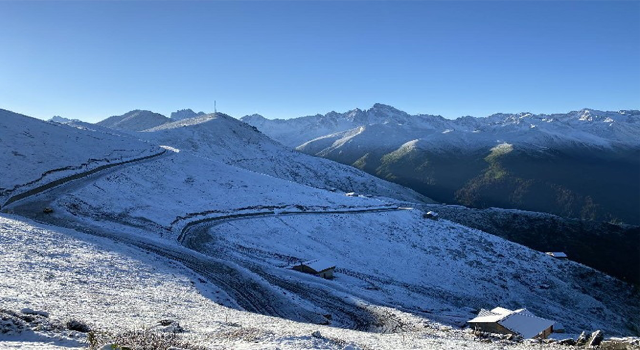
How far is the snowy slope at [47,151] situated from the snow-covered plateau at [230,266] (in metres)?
0.50

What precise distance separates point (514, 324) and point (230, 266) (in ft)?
93.6

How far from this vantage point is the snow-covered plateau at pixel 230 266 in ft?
67.8

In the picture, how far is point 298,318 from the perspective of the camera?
109 feet

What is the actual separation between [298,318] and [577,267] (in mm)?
71572

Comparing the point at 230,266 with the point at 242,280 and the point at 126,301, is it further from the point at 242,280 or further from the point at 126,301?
the point at 126,301

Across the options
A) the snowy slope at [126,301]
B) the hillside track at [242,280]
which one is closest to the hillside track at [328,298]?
the hillside track at [242,280]

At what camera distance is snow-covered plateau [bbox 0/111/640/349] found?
20.7 meters

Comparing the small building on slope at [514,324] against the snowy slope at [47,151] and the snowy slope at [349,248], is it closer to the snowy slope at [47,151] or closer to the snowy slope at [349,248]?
the snowy slope at [349,248]

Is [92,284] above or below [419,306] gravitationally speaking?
above

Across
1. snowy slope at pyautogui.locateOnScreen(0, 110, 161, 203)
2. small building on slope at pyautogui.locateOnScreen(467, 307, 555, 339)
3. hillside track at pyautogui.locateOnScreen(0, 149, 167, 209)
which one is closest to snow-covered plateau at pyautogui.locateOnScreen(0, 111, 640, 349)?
hillside track at pyautogui.locateOnScreen(0, 149, 167, 209)

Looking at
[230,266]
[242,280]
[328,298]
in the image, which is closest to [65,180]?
[230,266]

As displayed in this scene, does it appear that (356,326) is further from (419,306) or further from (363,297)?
(419,306)

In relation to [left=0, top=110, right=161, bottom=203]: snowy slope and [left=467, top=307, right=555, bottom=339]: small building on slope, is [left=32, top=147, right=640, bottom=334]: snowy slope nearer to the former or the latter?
[left=467, top=307, right=555, bottom=339]: small building on slope

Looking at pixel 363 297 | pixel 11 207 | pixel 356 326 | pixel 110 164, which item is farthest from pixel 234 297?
pixel 110 164
